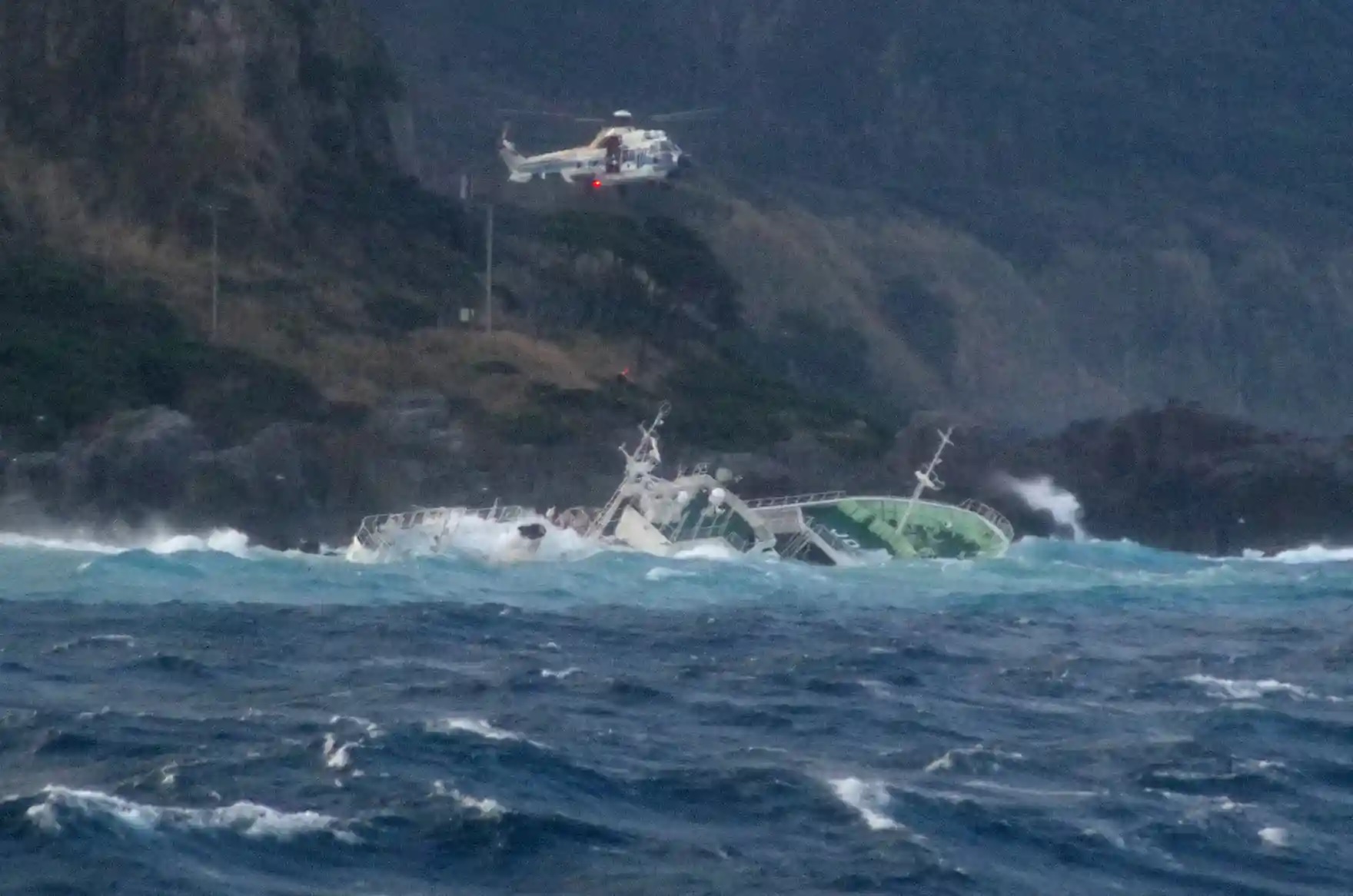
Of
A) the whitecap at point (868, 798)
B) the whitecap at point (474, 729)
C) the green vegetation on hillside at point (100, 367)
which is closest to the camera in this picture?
the whitecap at point (868, 798)

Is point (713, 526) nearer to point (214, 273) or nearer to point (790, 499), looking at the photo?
point (790, 499)

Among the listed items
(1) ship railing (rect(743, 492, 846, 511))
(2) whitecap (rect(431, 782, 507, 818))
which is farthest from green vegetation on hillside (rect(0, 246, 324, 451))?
(2) whitecap (rect(431, 782, 507, 818))

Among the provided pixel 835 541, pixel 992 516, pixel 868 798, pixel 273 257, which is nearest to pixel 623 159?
pixel 273 257

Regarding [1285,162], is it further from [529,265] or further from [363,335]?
[363,335]

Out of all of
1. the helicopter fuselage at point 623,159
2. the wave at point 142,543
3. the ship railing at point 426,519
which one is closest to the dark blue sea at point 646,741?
the ship railing at point 426,519

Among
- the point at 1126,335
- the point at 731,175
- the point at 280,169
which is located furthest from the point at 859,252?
the point at 280,169

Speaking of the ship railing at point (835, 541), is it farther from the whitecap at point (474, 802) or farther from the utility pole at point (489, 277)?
the whitecap at point (474, 802)
